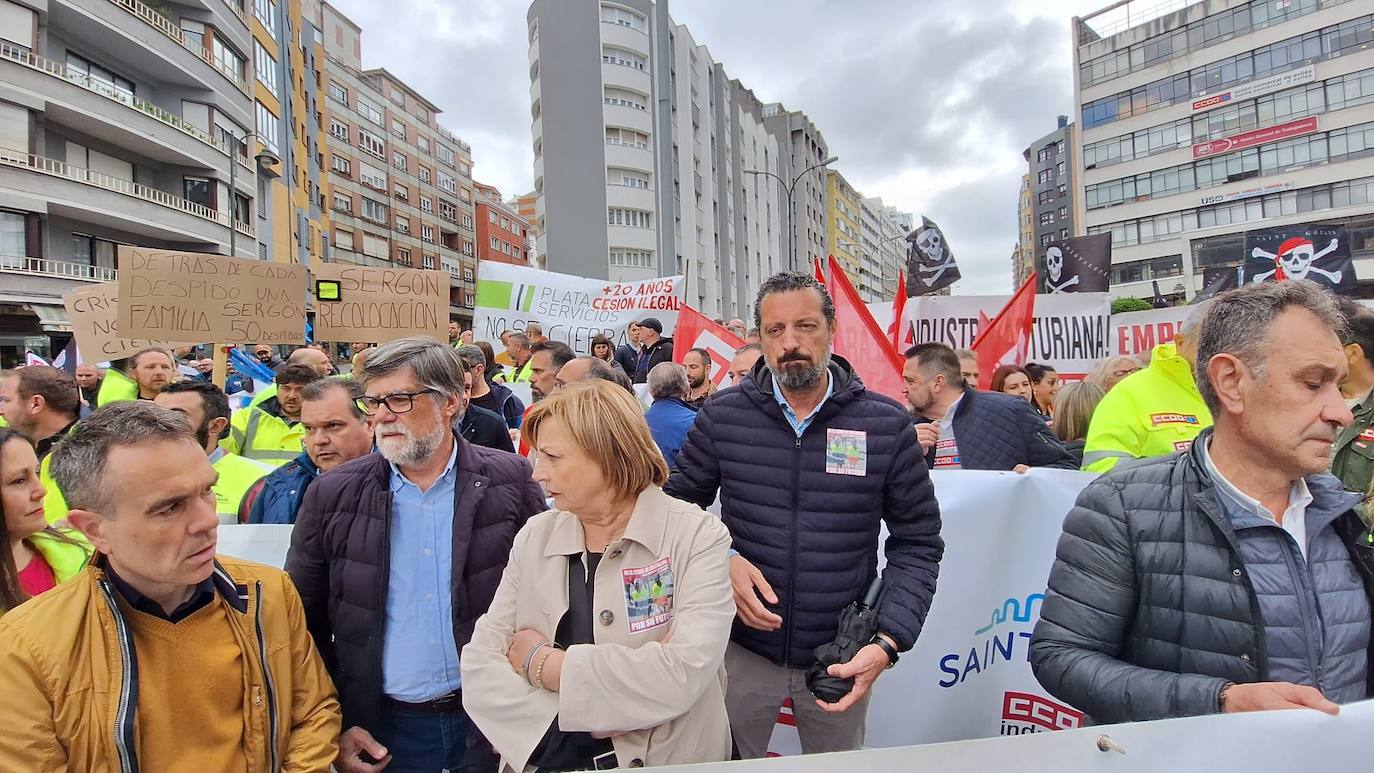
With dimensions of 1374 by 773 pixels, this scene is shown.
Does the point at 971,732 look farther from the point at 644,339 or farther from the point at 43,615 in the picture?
the point at 644,339

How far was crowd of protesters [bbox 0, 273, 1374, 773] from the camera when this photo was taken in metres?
1.58

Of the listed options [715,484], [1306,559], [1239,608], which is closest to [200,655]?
[715,484]

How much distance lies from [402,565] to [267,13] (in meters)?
43.2

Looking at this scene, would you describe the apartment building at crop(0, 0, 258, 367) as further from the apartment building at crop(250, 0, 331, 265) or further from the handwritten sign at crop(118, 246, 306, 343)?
the handwritten sign at crop(118, 246, 306, 343)

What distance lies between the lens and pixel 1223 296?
1.74m

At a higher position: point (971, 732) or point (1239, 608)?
point (1239, 608)

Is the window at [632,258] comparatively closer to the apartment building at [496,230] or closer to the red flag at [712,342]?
the apartment building at [496,230]

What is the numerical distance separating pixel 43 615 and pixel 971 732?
3390mm

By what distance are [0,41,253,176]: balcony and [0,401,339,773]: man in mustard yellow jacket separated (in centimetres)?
2626

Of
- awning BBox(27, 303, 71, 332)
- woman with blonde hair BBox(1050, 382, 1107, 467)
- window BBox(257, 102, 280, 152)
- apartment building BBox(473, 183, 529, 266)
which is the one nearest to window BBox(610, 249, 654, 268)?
window BBox(257, 102, 280, 152)

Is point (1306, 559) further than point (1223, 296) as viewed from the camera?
No

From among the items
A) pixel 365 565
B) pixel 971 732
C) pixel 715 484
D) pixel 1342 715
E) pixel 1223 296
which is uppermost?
pixel 1223 296

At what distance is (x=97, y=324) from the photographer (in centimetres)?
706

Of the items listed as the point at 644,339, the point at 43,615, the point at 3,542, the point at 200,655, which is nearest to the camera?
the point at 43,615
